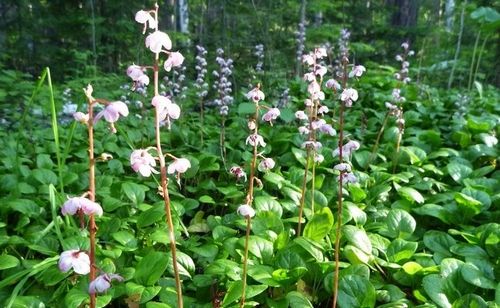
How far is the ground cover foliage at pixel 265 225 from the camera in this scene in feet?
7.82

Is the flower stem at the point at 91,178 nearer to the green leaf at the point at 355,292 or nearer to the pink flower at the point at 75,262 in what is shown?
the pink flower at the point at 75,262

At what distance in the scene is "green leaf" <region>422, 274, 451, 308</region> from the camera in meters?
2.31

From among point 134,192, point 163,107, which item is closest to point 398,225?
point 134,192

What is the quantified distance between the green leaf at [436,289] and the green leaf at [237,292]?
814 mm

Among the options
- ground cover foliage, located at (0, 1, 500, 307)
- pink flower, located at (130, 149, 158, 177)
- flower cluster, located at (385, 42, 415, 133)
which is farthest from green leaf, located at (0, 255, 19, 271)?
flower cluster, located at (385, 42, 415, 133)

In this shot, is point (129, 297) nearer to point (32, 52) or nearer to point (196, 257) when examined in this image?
point (196, 257)

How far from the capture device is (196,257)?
2.90 meters

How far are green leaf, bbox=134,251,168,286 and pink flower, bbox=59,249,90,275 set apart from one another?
894 mm

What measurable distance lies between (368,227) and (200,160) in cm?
150

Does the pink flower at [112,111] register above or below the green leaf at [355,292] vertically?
above

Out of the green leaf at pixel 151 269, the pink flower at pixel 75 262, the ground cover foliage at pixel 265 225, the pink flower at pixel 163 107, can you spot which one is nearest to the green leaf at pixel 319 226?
the ground cover foliage at pixel 265 225

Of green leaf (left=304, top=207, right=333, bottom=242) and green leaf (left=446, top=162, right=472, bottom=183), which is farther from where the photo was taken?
green leaf (left=446, top=162, right=472, bottom=183)

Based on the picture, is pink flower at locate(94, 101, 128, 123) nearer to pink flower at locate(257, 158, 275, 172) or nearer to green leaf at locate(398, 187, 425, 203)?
pink flower at locate(257, 158, 275, 172)

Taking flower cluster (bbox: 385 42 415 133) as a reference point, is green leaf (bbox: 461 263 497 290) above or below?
below
